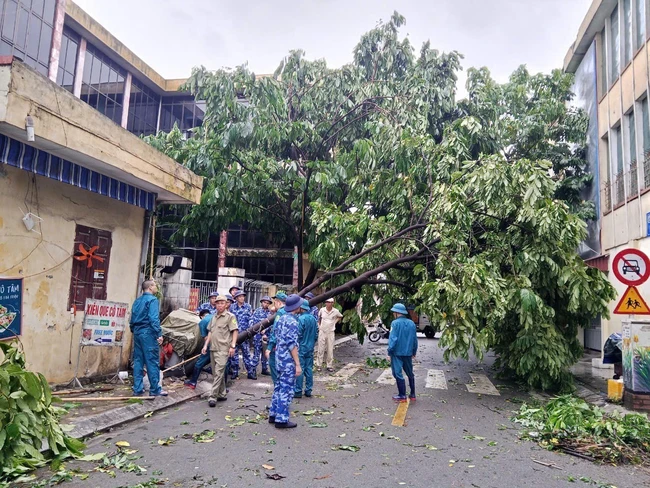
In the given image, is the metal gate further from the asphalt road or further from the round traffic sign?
the asphalt road

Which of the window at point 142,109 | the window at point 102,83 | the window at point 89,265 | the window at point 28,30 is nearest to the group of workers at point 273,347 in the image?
the window at point 89,265

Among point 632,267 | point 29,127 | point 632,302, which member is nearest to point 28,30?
point 29,127

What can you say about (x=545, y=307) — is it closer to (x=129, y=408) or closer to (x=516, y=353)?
(x=516, y=353)

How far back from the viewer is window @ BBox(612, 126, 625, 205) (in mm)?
13786

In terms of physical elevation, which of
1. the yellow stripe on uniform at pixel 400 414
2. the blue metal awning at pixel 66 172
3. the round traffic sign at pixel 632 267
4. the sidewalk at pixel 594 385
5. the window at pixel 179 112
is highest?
the window at pixel 179 112

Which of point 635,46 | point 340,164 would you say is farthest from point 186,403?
point 635,46

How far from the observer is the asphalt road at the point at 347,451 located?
4652 mm

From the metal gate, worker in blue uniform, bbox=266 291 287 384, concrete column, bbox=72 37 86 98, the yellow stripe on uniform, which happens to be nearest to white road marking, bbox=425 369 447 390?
the yellow stripe on uniform

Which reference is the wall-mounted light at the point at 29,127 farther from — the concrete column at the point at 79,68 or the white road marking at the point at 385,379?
the concrete column at the point at 79,68

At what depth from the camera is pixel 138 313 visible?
7.60m

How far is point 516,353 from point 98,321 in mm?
7410

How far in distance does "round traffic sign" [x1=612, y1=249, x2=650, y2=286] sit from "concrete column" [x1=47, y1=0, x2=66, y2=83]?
2067cm

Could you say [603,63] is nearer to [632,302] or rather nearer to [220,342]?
[632,302]

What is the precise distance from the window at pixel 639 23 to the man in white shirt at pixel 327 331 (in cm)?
994
